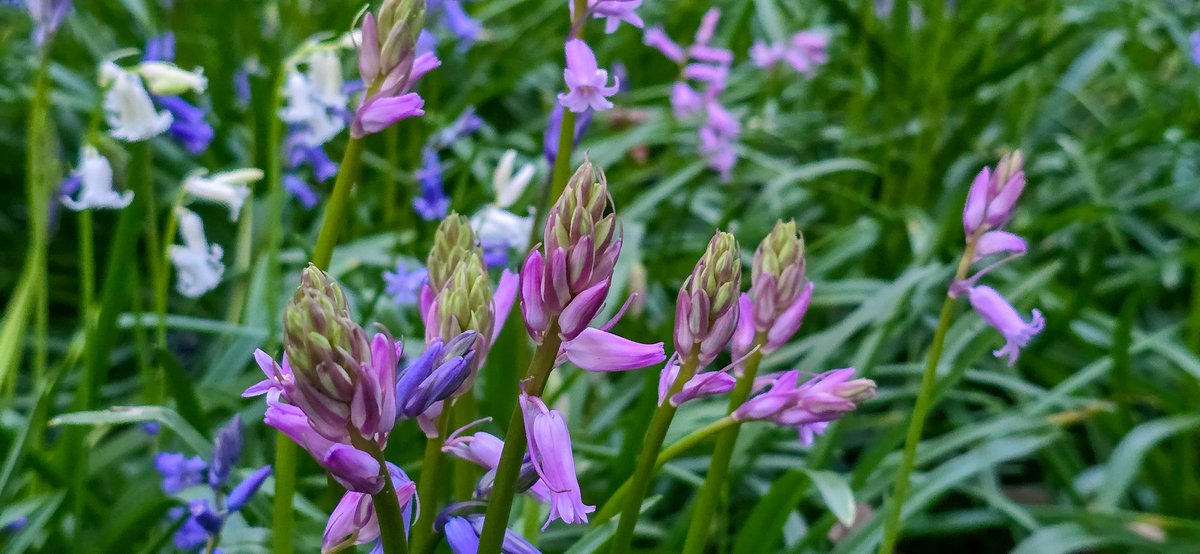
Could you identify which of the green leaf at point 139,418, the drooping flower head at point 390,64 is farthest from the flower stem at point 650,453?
the green leaf at point 139,418

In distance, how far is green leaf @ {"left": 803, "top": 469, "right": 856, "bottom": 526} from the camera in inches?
50.3

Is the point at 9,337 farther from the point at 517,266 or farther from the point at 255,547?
the point at 517,266

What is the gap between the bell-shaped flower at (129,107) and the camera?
1.70 meters

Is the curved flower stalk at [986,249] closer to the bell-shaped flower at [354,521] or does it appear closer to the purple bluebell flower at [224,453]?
the bell-shaped flower at [354,521]

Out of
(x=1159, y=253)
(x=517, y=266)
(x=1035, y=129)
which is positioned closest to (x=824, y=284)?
(x=517, y=266)

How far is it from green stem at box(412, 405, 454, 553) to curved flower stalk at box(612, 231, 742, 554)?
190 millimetres

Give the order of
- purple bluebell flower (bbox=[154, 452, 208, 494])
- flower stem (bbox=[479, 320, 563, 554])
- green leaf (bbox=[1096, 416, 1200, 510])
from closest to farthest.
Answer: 1. flower stem (bbox=[479, 320, 563, 554])
2. purple bluebell flower (bbox=[154, 452, 208, 494])
3. green leaf (bbox=[1096, 416, 1200, 510])

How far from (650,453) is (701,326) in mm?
160

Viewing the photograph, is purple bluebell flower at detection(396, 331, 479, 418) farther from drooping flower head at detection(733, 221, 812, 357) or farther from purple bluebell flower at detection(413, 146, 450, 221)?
purple bluebell flower at detection(413, 146, 450, 221)

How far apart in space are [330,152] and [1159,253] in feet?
9.06

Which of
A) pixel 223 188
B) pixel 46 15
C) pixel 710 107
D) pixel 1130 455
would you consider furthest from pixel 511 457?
pixel 710 107

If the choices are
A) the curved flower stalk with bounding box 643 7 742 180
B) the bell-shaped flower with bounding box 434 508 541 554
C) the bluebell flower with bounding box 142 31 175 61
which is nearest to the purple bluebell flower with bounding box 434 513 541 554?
the bell-shaped flower with bounding box 434 508 541 554

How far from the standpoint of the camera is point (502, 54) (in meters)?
3.75

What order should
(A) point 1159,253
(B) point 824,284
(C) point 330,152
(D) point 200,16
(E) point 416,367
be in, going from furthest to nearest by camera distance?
(D) point 200,16 → (C) point 330,152 → (A) point 1159,253 → (B) point 824,284 → (E) point 416,367
